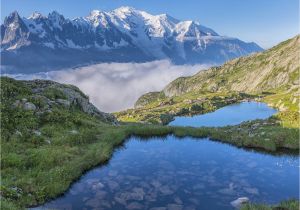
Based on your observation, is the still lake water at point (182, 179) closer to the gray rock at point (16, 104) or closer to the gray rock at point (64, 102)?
the gray rock at point (16, 104)

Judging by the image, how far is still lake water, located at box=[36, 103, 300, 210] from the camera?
893 inches

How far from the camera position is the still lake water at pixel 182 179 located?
74.4ft

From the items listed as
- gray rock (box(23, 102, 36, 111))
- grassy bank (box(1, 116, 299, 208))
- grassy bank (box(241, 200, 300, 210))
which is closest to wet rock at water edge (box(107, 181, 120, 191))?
grassy bank (box(1, 116, 299, 208))

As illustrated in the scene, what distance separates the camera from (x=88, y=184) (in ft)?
84.0

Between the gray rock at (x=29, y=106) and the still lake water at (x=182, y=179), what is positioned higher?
the gray rock at (x=29, y=106)

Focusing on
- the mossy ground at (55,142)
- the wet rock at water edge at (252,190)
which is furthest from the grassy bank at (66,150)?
the wet rock at water edge at (252,190)

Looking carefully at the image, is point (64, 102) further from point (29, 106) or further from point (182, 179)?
point (182, 179)

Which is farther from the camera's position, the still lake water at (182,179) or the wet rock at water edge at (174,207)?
the still lake water at (182,179)

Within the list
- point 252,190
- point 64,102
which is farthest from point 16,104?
point 252,190

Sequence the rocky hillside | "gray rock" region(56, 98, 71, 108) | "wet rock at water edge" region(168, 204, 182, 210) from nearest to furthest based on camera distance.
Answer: "wet rock at water edge" region(168, 204, 182, 210)
the rocky hillside
"gray rock" region(56, 98, 71, 108)

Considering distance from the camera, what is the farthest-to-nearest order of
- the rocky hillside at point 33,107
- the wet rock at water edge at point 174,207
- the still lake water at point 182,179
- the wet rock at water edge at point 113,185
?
1. the rocky hillside at point 33,107
2. the wet rock at water edge at point 113,185
3. the still lake water at point 182,179
4. the wet rock at water edge at point 174,207

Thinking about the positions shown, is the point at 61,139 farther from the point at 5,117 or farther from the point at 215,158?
the point at 215,158

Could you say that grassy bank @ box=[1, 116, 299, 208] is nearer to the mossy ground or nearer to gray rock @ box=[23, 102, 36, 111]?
the mossy ground

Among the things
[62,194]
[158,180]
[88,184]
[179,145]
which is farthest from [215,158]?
[62,194]
